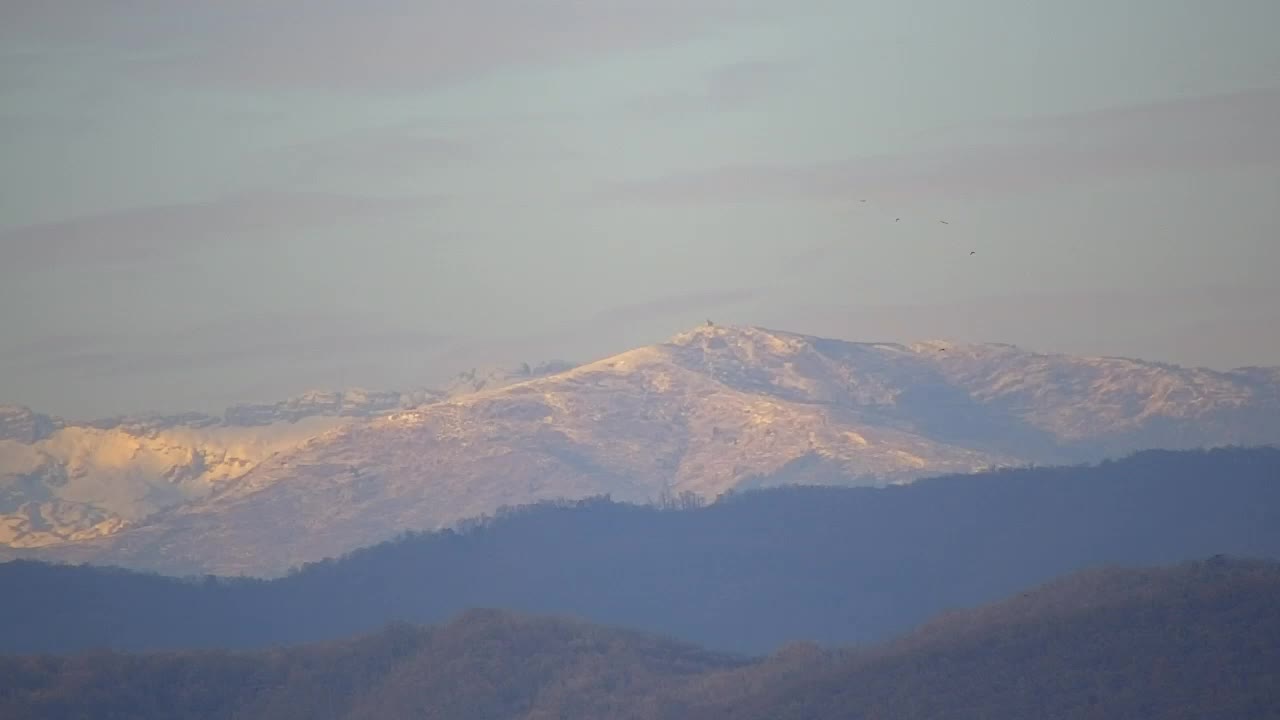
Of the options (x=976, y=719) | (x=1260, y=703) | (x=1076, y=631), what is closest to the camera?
(x=1260, y=703)

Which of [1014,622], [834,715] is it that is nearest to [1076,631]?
[1014,622]

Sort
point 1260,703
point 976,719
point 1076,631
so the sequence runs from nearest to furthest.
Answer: point 1260,703
point 976,719
point 1076,631

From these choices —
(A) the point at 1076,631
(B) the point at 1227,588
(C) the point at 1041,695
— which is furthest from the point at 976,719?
(B) the point at 1227,588

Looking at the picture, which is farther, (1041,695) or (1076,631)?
(1076,631)

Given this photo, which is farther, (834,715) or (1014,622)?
(1014,622)

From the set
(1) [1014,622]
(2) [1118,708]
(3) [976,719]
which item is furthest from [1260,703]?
(1) [1014,622]

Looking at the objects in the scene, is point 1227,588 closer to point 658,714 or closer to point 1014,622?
point 1014,622

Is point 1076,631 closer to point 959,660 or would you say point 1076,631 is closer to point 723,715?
point 959,660

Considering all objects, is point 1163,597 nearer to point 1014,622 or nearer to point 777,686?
point 1014,622
